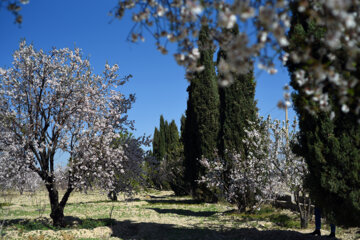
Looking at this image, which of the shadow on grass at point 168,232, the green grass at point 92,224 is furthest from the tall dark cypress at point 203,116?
the green grass at point 92,224

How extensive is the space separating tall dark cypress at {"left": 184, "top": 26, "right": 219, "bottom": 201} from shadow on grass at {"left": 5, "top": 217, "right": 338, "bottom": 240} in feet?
31.7

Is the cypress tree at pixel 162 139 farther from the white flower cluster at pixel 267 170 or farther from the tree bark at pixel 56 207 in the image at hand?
the tree bark at pixel 56 207

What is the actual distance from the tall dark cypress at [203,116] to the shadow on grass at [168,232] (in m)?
9.67

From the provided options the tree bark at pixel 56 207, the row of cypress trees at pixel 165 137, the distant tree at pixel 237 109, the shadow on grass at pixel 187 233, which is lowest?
the shadow on grass at pixel 187 233

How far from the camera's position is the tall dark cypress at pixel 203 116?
73.6 ft

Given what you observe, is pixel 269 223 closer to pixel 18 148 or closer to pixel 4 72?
pixel 18 148

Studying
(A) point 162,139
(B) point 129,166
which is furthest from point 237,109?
(A) point 162,139

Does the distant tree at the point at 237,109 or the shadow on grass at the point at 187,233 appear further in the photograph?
the distant tree at the point at 237,109

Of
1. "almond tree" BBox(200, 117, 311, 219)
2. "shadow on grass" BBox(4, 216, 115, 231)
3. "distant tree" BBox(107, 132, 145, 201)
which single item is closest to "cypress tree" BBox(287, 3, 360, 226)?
"almond tree" BBox(200, 117, 311, 219)

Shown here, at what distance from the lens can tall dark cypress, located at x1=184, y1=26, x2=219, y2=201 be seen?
22422 mm

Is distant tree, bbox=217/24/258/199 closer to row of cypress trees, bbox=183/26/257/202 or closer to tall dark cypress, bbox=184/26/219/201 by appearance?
row of cypress trees, bbox=183/26/257/202

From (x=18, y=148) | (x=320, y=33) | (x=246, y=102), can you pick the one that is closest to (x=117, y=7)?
(x=320, y=33)

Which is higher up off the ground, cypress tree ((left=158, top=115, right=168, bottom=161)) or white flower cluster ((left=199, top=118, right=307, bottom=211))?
cypress tree ((left=158, top=115, right=168, bottom=161))

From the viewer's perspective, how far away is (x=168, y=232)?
1134 cm
